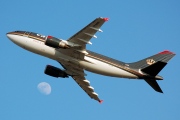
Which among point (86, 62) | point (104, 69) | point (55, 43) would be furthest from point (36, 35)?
point (104, 69)

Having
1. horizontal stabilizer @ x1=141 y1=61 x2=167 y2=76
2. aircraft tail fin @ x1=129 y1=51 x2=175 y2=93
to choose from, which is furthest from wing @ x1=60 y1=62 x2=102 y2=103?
horizontal stabilizer @ x1=141 y1=61 x2=167 y2=76

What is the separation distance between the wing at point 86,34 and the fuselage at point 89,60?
2900 mm

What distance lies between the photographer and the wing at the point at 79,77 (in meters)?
70.1

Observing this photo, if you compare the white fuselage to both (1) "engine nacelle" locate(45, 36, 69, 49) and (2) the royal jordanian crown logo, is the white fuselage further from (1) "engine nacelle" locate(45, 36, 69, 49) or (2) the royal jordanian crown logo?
(2) the royal jordanian crown logo

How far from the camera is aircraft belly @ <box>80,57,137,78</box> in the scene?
2645 inches

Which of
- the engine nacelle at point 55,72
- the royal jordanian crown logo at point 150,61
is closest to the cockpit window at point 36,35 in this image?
the engine nacelle at point 55,72

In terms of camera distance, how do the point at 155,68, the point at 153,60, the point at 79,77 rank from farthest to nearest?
1. the point at 79,77
2. the point at 153,60
3. the point at 155,68

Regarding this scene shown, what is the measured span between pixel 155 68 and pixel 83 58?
12242 mm

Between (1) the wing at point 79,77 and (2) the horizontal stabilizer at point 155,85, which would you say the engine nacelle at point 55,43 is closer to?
(1) the wing at point 79,77

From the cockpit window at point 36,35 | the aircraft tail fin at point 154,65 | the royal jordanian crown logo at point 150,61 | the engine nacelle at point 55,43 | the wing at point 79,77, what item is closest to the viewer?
the aircraft tail fin at point 154,65

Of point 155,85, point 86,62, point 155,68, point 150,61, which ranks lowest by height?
point 155,85

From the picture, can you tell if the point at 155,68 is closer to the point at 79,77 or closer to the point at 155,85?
the point at 155,85

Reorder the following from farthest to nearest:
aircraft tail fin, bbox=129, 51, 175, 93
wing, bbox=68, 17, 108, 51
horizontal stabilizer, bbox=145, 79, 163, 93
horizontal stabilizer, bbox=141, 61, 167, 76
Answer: horizontal stabilizer, bbox=145, 79, 163, 93 → aircraft tail fin, bbox=129, 51, 175, 93 → horizontal stabilizer, bbox=141, 61, 167, 76 → wing, bbox=68, 17, 108, 51

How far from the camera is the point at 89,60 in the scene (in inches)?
2645
